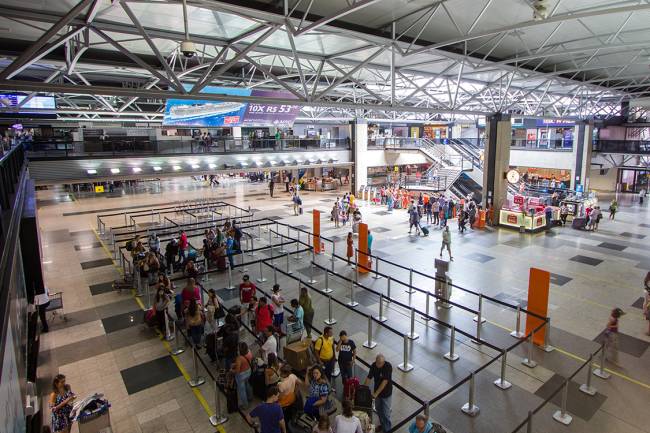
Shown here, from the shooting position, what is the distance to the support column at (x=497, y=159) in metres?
23.1

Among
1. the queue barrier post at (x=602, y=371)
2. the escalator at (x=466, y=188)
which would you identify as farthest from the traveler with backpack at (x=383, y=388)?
the escalator at (x=466, y=188)

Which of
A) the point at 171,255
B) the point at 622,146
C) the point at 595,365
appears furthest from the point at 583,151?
the point at 171,255

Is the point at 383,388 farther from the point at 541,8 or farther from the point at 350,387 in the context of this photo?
the point at 541,8

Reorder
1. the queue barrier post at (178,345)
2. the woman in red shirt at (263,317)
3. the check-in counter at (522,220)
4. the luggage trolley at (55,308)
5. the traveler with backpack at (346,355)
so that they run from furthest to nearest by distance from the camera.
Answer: the check-in counter at (522,220) → the luggage trolley at (55,308) → the queue barrier post at (178,345) → the woman in red shirt at (263,317) → the traveler with backpack at (346,355)

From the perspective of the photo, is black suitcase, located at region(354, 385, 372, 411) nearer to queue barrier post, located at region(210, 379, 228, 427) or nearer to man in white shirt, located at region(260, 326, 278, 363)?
man in white shirt, located at region(260, 326, 278, 363)

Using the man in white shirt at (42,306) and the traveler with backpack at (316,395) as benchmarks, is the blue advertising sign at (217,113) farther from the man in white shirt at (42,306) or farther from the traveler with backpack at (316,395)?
the traveler with backpack at (316,395)

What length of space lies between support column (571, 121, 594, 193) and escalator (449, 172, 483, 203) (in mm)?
9682

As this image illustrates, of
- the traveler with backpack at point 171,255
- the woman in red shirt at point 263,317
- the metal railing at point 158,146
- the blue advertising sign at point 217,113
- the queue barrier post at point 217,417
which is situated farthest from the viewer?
the metal railing at point 158,146

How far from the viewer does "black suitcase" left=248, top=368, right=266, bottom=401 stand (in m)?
7.11

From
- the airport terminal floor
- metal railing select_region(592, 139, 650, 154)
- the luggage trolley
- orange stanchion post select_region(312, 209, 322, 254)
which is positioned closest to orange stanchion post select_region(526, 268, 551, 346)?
the airport terminal floor

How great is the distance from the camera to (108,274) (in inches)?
579

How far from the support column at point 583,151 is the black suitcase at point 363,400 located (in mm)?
35958

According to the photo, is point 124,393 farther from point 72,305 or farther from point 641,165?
point 641,165

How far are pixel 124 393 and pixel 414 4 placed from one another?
424 inches
